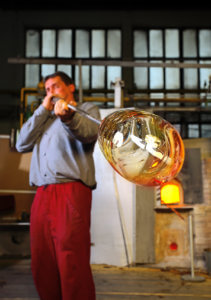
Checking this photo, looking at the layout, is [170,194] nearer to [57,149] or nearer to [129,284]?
[129,284]

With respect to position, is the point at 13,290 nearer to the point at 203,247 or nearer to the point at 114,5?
the point at 203,247

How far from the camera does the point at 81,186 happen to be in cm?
135

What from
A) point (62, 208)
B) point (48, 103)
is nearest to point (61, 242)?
point (62, 208)

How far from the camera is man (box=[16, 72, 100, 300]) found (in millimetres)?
1250

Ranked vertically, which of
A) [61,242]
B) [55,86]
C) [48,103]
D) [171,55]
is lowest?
[61,242]

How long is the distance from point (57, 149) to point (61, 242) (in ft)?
1.21

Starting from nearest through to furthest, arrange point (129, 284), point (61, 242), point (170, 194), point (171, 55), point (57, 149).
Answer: point (61, 242) → point (57, 149) → point (129, 284) → point (170, 194) → point (171, 55)

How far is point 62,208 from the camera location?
1.30 meters

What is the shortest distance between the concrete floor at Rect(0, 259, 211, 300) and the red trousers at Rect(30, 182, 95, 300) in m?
0.70

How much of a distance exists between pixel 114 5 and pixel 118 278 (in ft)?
18.6

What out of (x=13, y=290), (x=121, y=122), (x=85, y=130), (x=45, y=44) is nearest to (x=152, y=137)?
(x=121, y=122)

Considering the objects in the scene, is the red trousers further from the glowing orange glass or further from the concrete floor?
the glowing orange glass

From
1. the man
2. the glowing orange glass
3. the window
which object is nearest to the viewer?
the man

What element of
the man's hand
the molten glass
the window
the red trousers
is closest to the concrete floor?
the red trousers
